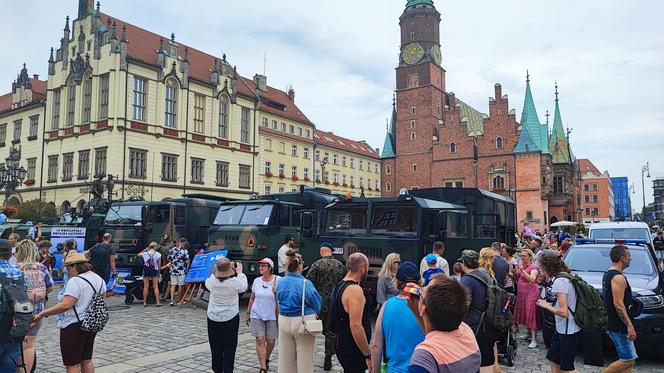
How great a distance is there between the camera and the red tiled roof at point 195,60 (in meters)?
38.8

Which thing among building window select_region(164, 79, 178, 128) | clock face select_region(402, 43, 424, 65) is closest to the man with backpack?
building window select_region(164, 79, 178, 128)

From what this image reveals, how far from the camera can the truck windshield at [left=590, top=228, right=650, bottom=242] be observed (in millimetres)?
14672

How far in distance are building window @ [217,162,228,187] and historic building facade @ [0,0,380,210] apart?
9 cm

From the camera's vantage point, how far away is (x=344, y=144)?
224 ft

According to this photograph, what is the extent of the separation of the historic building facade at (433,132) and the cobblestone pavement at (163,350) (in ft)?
173

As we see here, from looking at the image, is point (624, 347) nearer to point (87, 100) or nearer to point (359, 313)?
point (359, 313)

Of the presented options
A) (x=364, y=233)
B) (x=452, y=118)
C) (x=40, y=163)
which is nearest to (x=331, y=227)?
(x=364, y=233)

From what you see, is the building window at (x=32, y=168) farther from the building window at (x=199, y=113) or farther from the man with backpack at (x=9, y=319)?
the man with backpack at (x=9, y=319)

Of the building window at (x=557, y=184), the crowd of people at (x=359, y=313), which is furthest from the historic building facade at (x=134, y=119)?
the building window at (x=557, y=184)

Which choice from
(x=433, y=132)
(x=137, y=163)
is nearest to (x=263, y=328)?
(x=137, y=163)

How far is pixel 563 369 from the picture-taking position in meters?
5.27

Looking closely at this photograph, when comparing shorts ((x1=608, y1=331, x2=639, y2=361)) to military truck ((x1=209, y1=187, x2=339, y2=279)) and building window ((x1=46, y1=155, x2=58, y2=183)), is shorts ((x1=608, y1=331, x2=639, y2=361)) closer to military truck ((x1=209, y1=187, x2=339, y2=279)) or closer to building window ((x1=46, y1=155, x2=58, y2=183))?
military truck ((x1=209, y1=187, x2=339, y2=279))

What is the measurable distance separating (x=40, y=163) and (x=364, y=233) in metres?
40.9

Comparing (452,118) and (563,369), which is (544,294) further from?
(452,118)
